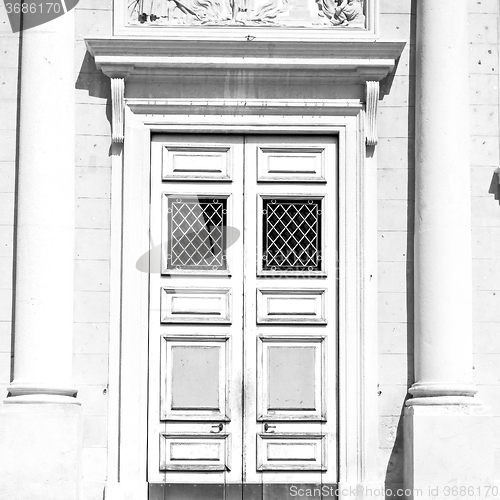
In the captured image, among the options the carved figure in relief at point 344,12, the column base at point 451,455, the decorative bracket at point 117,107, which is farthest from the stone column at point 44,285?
the column base at point 451,455

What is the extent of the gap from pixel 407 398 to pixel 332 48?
132 inches

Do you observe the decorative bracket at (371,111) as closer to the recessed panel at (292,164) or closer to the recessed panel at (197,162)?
the recessed panel at (292,164)

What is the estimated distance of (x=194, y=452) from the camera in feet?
37.3

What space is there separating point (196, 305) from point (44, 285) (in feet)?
4.76

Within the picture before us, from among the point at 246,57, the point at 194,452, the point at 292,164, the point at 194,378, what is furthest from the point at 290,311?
the point at 246,57

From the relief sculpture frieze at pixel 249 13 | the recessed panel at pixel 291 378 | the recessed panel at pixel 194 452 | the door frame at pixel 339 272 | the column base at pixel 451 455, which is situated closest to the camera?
the column base at pixel 451 455

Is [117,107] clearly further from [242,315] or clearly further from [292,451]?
[292,451]

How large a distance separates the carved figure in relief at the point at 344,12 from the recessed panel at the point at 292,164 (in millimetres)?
1249

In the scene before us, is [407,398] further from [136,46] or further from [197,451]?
[136,46]

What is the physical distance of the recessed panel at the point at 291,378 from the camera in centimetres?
1142

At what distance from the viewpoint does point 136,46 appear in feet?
37.6

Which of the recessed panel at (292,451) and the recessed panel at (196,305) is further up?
the recessed panel at (196,305)

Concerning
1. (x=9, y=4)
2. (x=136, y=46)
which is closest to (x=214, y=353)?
(x=136, y=46)

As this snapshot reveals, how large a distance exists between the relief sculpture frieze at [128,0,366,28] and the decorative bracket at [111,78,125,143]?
66cm
